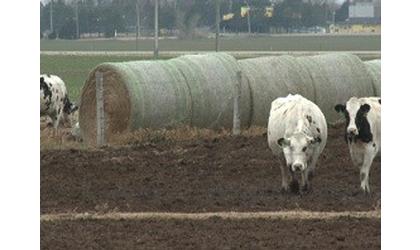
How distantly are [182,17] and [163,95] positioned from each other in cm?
5814

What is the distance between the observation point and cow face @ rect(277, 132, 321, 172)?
11414 millimetres

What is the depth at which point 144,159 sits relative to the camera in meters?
14.8

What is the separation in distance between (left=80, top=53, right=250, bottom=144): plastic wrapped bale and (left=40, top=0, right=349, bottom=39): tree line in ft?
179

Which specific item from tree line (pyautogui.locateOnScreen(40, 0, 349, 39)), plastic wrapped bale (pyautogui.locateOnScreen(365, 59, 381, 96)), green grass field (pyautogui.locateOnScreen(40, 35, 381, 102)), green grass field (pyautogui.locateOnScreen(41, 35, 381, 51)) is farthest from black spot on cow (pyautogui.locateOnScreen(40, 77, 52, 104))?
tree line (pyautogui.locateOnScreen(40, 0, 349, 39))

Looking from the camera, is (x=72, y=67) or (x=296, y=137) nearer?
(x=296, y=137)

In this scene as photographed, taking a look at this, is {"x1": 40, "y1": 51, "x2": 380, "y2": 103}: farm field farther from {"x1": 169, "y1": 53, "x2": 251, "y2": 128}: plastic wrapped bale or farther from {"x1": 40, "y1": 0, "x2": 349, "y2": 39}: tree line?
{"x1": 40, "y1": 0, "x2": 349, "y2": 39}: tree line

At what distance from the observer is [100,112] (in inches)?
664

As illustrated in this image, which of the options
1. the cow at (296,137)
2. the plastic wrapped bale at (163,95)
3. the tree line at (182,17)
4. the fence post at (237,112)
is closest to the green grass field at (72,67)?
the plastic wrapped bale at (163,95)

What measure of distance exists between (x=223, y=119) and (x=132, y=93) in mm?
2154

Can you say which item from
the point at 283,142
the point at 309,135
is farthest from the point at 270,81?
the point at 283,142

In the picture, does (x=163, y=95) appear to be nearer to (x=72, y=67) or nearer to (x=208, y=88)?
(x=208, y=88)

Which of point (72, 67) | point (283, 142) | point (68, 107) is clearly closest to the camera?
point (283, 142)

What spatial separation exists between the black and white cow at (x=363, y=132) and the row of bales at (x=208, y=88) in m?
5.52
